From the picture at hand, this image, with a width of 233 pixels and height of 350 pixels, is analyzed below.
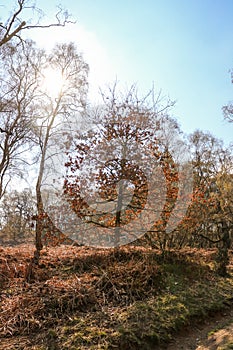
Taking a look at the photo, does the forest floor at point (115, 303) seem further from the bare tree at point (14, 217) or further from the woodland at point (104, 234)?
the bare tree at point (14, 217)

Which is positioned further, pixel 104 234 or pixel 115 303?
pixel 104 234

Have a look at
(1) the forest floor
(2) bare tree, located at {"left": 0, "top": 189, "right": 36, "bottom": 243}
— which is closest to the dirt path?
(1) the forest floor

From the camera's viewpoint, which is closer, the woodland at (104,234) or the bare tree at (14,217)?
the woodland at (104,234)

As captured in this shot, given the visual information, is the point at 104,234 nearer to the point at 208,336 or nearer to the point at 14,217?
the point at 208,336

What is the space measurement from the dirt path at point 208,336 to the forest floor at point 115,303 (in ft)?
0.04

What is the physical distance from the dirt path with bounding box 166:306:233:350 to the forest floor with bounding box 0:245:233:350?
0.5 inches

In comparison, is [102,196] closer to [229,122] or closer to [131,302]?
[131,302]

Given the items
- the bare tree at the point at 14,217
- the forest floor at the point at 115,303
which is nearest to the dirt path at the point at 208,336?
the forest floor at the point at 115,303

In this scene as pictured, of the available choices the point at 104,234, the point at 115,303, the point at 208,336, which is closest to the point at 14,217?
the point at 104,234

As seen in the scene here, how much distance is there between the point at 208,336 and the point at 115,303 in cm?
147

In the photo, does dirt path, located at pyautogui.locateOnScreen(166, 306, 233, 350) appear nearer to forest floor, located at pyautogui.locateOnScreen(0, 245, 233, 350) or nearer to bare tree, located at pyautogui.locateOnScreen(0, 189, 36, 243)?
forest floor, located at pyautogui.locateOnScreen(0, 245, 233, 350)

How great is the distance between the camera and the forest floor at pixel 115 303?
3.45 meters

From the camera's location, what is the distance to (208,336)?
387cm

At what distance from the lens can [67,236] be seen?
603 cm
